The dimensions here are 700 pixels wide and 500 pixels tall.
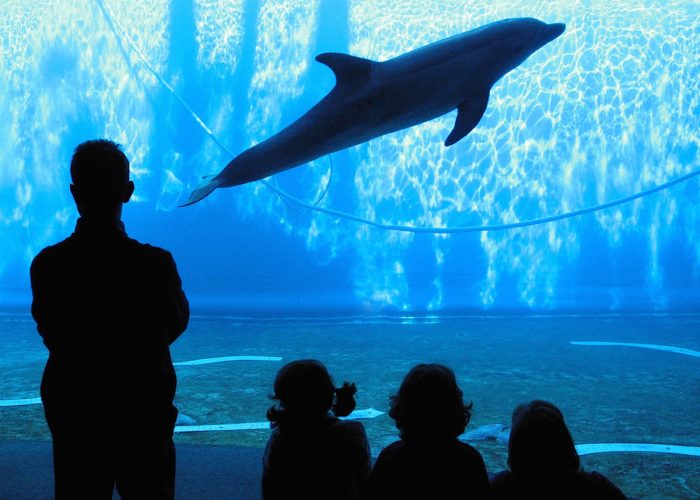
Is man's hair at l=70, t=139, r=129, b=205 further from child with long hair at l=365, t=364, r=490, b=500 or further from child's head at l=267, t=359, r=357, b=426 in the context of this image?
child with long hair at l=365, t=364, r=490, b=500

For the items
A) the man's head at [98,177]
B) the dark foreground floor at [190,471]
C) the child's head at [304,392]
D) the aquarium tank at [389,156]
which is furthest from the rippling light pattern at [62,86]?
the child's head at [304,392]

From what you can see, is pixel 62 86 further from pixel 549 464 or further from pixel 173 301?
pixel 549 464

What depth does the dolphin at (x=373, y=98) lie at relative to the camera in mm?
2818

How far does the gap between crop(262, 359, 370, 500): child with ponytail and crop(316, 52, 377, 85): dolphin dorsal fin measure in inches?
63.3

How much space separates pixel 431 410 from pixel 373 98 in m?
1.68

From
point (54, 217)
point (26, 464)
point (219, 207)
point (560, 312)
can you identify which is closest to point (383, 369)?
point (26, 464)

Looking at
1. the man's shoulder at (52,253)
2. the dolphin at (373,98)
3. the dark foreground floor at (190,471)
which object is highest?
the dolphin at (373,98)

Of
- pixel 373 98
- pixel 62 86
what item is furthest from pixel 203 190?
pixel 62 86

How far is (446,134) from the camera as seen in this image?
14.6 metres

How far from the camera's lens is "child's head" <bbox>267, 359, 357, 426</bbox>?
1793mm

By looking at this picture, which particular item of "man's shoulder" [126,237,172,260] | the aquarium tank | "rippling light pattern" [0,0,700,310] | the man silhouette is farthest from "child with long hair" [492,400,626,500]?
"rippling light pattern" [0,0,700,310]

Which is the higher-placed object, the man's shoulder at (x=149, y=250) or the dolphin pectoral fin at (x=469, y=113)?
the dolphin pectoral fin at (x=469, y=113)

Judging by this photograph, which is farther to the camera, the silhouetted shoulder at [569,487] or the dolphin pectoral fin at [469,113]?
the dolphin pectoral fin at [469,113]

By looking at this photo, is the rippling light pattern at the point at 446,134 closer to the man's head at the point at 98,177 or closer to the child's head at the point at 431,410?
the man's head at the point at 98,177
